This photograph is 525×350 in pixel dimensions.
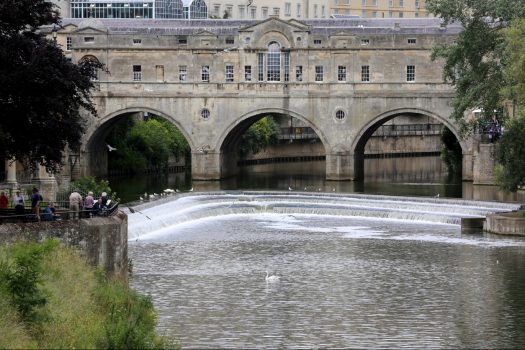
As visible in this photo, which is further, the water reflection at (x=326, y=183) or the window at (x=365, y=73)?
the window at (x=365, y=73)

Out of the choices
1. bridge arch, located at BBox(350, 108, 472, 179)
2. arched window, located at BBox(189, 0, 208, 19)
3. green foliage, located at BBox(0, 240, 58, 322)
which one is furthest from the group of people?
arched window, located at BBox(189, 0, 208, 19)

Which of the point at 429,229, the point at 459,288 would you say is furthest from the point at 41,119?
the point at 429,229

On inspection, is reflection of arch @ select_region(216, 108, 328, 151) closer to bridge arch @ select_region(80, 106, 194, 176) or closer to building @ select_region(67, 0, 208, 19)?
bridge arch @ select_region(80, 106, 194, 176)

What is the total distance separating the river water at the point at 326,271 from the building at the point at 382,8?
8668 cm

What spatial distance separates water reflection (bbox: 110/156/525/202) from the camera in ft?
252

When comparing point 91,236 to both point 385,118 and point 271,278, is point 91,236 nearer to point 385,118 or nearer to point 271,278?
point 271,278

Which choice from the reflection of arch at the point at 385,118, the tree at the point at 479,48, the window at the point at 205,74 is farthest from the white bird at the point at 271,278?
the window at the point at 205,74

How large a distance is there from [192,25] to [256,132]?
40.8ft

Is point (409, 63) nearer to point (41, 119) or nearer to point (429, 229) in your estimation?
point (429, 229)

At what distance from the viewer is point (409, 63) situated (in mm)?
86062

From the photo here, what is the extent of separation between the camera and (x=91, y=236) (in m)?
38.2

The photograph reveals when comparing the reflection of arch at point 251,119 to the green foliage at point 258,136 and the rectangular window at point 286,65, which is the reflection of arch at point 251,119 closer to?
the rectangular window at point 286,65

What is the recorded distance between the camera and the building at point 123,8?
379 ft

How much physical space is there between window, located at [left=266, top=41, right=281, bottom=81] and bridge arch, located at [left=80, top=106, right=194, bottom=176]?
663 cm
